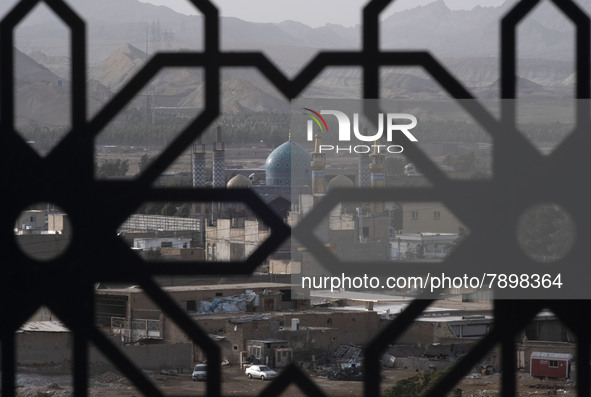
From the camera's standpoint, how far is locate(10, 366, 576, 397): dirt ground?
25.8ft

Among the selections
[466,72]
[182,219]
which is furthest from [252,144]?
[182,219]

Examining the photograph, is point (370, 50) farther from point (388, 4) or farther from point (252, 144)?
point (252, 144)

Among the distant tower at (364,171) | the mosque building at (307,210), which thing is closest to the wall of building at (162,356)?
the mosque building at (307,210)

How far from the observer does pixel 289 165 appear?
14602 millimetres

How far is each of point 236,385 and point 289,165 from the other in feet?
21.2

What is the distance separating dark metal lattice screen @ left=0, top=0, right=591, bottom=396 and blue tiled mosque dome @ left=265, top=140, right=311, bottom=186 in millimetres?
13782

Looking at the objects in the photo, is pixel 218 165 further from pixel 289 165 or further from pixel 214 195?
pixel 214 195

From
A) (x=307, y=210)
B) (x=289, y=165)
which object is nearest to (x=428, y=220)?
(x=307, y=210)

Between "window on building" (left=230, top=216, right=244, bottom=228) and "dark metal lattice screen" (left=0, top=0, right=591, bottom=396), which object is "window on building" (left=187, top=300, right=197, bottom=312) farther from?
"dark metal lattice screen" (left=0, top=0, right=591, bottom=396)

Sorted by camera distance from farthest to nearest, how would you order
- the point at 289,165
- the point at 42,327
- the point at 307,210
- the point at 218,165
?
1. the point at 218,165
2. the point at 289,165
3. the point at 307,210
4. the point at 42,327

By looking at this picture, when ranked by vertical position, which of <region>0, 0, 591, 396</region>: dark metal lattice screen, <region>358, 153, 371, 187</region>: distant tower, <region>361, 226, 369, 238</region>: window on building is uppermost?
<region>358, 153, 371, 187</region>: distant tower

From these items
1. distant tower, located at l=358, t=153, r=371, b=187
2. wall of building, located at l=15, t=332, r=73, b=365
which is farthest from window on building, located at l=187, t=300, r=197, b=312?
distant tower, located at l=358, t=153, r=371, b=187

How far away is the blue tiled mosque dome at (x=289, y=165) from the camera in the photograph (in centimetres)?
1458

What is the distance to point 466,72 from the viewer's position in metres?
34.6
